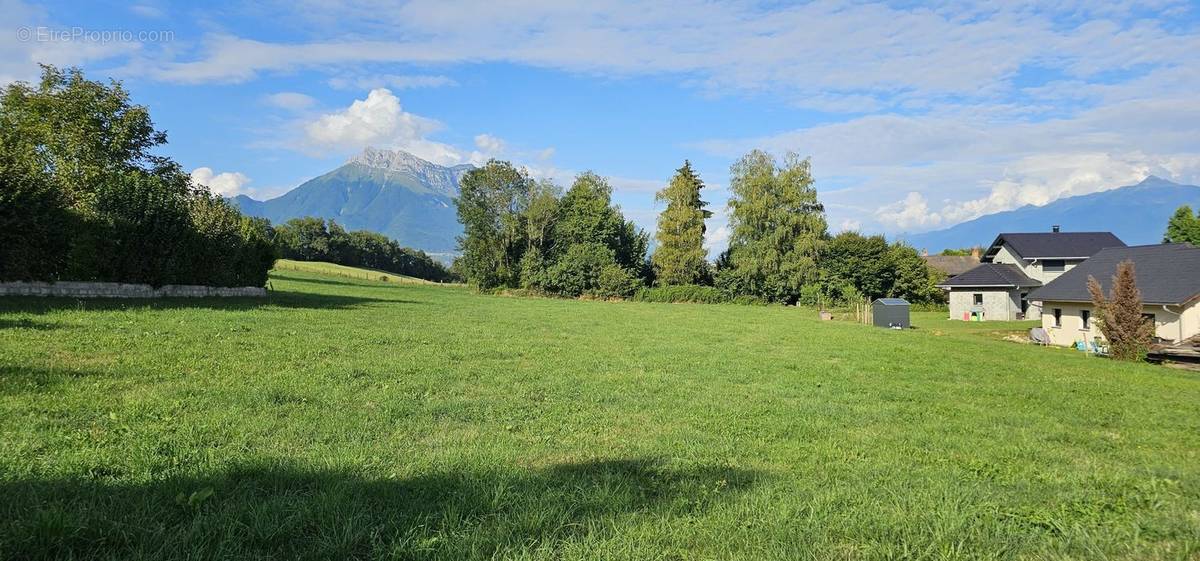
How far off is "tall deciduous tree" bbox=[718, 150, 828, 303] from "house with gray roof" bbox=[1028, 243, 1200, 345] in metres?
23.4

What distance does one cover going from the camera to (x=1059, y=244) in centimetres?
5191

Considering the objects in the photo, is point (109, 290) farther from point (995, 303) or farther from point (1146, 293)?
point (995, 303)

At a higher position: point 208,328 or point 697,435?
point 208,328

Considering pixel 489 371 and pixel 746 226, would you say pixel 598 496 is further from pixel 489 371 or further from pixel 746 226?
pixel 746 226

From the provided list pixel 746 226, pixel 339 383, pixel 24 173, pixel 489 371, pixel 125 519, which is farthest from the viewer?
pixel 746 226

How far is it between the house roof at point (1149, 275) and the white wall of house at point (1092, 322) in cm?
48

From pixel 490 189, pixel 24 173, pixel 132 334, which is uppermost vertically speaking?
pixel 490 189

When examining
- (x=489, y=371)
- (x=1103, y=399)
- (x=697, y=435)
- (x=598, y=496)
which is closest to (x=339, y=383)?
(x=489, y=371)

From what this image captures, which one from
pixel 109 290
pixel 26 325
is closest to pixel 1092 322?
pixel 26 325

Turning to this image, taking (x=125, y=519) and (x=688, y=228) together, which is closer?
(x=125, y=519)

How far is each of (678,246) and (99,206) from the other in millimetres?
49415

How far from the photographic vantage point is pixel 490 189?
66750 millimetres

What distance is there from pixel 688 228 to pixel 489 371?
173 ft

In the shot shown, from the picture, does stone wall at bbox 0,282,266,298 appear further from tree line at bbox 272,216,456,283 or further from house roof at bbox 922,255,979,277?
tree line at bbox 272,216,456,283
